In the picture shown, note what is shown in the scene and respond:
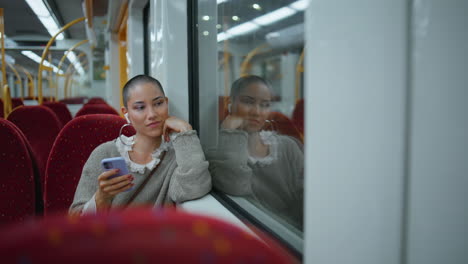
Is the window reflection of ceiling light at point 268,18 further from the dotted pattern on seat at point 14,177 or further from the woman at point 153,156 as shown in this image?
the dotted pattern on seat at point 14,177

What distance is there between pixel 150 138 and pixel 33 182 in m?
0.48

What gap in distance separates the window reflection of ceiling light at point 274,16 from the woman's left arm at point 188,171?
1.77 ft

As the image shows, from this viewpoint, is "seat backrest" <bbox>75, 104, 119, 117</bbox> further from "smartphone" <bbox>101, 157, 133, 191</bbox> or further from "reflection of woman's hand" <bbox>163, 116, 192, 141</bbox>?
"smartphone" <bbox>101, 157, 133, 191</bbox>

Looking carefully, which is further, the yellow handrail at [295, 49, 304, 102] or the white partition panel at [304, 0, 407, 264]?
the yellow handrail at [295, 49, 304, 102]

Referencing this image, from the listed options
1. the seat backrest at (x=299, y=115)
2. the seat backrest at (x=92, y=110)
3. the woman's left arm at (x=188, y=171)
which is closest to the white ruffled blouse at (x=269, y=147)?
the seat backrest at (x=299, y=115)

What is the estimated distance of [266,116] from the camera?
4.14 feet

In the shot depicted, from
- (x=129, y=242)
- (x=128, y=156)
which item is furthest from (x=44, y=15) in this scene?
(x=129, y=242)

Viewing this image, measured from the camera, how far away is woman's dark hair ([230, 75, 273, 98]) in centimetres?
122

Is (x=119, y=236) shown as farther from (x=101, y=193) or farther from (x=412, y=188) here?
(x=101, y=193)

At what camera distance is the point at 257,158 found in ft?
4.46

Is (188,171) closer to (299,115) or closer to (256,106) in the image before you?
(256,106)

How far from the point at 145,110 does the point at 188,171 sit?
306mm

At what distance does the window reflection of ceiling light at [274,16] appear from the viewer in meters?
1.00

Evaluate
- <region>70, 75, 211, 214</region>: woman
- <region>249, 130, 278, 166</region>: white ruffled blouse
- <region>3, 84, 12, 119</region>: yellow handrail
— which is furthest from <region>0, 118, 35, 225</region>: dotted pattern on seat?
<region>3, 84, 12, 119</region>: yellow handrail
